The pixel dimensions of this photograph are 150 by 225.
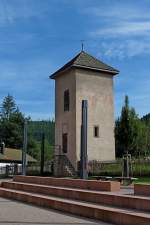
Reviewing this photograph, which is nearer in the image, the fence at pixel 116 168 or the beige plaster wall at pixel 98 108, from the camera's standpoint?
the fence at pixel 116 168

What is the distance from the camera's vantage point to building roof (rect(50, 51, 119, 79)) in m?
46.8

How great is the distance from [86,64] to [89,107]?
4.28 m

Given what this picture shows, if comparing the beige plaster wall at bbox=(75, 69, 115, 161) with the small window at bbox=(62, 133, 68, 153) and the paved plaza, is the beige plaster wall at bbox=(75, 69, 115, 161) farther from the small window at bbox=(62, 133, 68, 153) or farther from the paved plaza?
the paved plaza

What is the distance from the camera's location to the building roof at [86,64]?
46.8 metres

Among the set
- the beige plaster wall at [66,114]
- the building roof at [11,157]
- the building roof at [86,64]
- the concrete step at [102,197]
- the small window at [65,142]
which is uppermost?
the building roof at [86,64]

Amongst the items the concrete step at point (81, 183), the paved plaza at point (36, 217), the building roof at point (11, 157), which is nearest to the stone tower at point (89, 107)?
the concrete step at point (81, 183)

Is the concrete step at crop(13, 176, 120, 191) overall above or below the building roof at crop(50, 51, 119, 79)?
below

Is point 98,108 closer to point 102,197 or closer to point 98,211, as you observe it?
point 102,197

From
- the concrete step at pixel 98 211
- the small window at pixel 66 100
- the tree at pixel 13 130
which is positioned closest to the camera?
the concrete step at pixel 98 211

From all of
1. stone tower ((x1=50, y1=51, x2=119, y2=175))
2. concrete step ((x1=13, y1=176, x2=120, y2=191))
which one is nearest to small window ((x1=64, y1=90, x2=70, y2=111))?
stone tower ((x1=50, y1=51, x2=119, y2=175))

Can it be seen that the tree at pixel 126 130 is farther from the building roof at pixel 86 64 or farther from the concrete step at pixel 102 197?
the concrete step at pixel 102 197

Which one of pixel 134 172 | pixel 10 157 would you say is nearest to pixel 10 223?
pixel 134 172

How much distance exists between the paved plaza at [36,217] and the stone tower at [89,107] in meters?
29.0

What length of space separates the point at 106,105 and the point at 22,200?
28.3 metres
